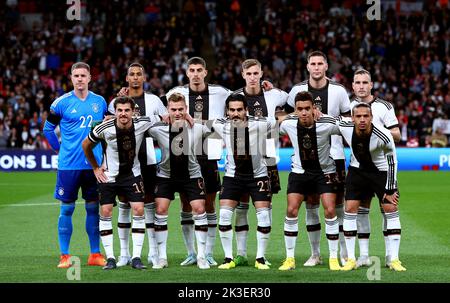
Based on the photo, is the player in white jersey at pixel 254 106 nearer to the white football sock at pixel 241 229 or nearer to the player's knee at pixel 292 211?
the white football sock at pixel 241 229

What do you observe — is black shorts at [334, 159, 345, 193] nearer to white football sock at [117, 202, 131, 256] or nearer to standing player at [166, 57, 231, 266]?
standing player at [166, 57, 231, 266]

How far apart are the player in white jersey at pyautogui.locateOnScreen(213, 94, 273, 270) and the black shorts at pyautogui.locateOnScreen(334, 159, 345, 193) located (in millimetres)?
811

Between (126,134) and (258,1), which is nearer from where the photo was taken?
(126,134)

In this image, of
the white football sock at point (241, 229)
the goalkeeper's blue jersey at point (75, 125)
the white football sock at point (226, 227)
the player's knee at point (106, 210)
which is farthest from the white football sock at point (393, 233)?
the goalkeeper's blue jersey at point (75, 125)

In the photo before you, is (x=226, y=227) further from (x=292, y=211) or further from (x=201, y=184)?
(x=292, y=211)

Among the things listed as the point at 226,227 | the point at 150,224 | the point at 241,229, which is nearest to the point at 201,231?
the point at 226,227

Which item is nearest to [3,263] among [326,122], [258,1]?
[326,122]

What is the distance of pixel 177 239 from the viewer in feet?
42.2

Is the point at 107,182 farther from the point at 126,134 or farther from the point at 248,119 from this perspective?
the point at 248,119

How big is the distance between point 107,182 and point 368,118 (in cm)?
302

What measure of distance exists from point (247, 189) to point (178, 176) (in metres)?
0.81

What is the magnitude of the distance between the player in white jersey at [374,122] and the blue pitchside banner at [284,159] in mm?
14169

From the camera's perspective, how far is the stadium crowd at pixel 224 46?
29.0 meters
